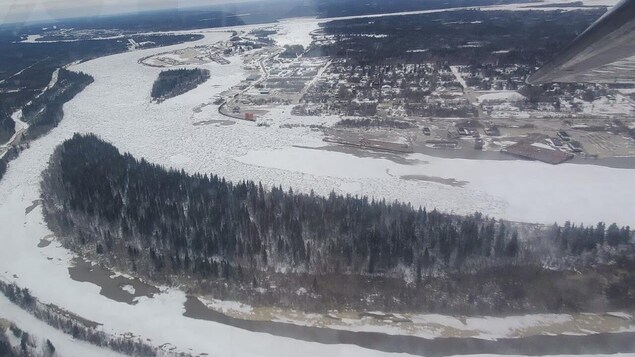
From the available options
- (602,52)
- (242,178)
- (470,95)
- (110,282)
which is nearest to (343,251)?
(110,282)

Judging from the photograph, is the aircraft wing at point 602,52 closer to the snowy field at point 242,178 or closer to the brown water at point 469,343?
the brown water at point 469,343

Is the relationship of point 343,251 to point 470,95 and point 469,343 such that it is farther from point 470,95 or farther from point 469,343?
point 470,95

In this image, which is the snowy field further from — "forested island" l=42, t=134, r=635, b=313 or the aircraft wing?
the aircraft wing

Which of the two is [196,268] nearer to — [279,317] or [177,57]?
[279,317]

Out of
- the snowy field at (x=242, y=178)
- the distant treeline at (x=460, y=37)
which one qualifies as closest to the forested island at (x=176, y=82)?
the snowy field at (x=242, y=178)

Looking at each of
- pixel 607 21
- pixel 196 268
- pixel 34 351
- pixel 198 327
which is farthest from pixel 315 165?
pixel 607 21
